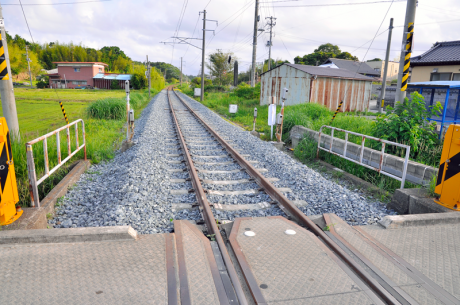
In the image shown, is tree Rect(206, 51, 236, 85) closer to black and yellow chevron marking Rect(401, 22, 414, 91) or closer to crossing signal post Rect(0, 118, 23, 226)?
black and yellow chevron marking Rect(401, 22, 414, 91)

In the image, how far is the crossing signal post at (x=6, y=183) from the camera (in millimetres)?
3539

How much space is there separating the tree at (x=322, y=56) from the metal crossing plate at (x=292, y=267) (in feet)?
212

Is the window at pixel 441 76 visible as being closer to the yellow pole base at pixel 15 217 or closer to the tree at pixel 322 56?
the yellow pole base at pixel 15 217

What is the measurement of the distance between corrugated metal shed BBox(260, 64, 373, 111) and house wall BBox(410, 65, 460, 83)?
488 cm

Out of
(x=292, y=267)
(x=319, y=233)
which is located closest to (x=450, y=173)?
(x=319, y=233)

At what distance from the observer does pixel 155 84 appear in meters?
60.1

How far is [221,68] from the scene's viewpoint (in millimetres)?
57281

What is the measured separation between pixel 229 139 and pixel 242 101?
16.0m

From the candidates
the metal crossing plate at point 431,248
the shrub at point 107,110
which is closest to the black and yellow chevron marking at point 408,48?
the metal crossing plate at point 431,248

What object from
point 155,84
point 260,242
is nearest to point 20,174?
point 260,242

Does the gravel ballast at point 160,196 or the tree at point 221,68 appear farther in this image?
the tree at point 221,68

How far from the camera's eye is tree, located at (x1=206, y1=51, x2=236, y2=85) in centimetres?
5656

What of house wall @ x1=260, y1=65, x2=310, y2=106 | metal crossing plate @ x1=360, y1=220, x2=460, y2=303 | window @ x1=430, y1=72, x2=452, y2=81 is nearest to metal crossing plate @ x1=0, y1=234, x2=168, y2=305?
metal crossing plate @ x1=360, y1=220, x2=460, y2=303

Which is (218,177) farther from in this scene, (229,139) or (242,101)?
(242,101)
